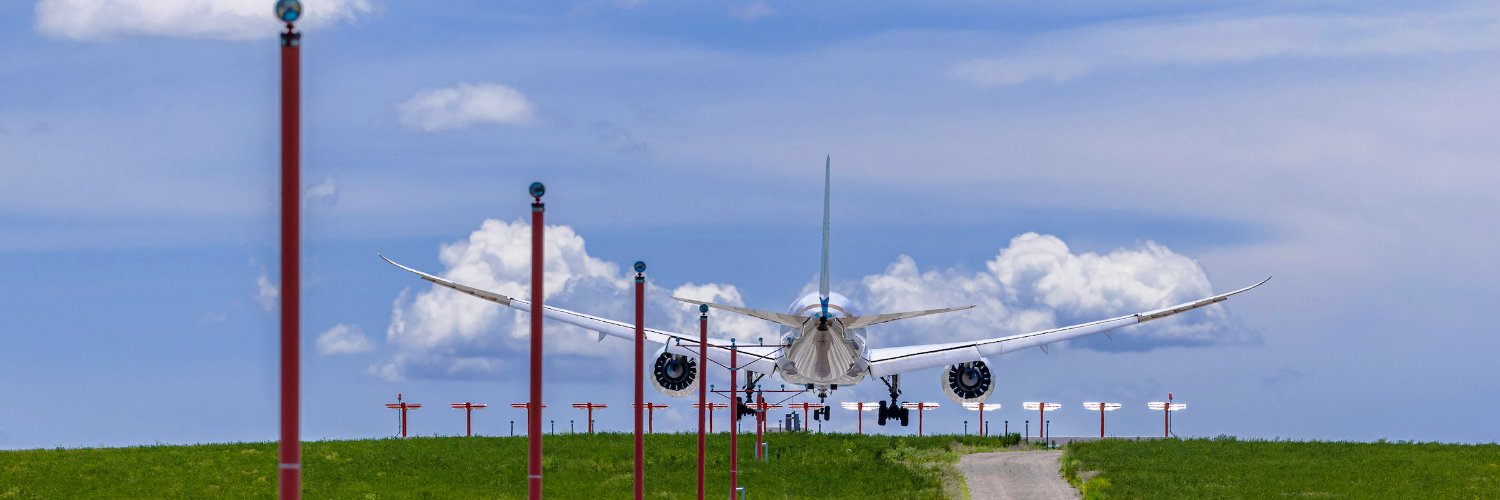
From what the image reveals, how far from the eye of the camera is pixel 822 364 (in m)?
61.2

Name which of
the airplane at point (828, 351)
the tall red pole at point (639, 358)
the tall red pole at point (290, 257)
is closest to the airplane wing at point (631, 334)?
the airplane at point (828, 351)

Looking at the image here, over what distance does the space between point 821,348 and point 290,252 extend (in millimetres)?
43640

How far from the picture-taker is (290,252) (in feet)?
56.2

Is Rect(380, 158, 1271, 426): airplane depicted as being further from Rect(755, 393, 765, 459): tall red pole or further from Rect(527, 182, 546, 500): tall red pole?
Rect(527, 182, 546, 500): tall red pole

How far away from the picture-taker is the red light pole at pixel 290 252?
Result: 17125 mm

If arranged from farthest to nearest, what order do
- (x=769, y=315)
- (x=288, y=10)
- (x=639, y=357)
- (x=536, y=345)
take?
(x=769, y=315) → (x=639, y=357) → (x=536, y=345) → (x=288, y=10)

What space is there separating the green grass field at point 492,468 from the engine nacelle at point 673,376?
2.79m

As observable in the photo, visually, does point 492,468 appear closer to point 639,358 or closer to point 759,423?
point 759,423

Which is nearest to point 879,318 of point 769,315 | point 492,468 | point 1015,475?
point 769,315

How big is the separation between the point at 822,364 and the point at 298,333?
44.7 metres

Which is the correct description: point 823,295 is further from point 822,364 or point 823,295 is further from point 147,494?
point 147,494

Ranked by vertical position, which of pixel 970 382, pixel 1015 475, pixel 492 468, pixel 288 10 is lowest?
pixel 1015 475

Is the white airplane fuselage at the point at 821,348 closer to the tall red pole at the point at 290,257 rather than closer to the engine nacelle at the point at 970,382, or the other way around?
the engine nacelle at the point at 970,382

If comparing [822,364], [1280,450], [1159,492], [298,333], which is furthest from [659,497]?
[298,333]
